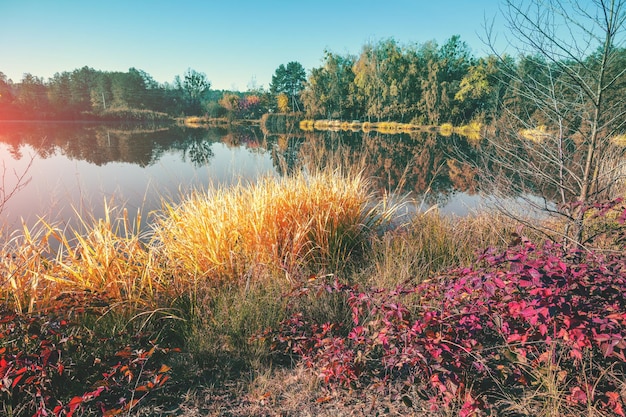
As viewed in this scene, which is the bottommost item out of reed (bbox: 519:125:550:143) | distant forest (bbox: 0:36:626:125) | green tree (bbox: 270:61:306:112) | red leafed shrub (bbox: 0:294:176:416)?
red leafed shrub (bbox: 0:294:176:416)

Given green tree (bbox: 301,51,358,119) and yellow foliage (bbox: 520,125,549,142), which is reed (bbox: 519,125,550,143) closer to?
yellow foliage (bbox: 520,125,549,142)

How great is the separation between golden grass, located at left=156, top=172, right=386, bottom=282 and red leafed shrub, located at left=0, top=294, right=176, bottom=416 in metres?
0.95

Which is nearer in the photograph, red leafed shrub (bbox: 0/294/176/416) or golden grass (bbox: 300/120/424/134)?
red leafed shrub (bbox: 0/294/176/416)

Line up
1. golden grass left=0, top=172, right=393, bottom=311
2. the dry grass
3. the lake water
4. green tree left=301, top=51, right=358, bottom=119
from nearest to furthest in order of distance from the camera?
golden grass left=0, top=172, right=393, bottom=311 → the dry grass → the lake water → green tree left=301, top=51, right=358, bottom=119

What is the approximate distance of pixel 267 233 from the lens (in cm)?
315

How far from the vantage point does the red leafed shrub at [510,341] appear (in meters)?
1.39

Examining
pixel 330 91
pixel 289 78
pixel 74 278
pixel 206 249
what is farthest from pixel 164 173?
pixel 289 78

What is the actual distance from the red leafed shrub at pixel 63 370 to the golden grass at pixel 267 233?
95 cm

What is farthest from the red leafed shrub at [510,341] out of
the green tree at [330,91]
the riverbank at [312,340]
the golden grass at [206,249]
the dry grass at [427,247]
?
the green tree at [330,91]

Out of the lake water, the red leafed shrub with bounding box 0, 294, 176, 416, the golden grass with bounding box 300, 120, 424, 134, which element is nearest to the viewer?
the red leafed shrub with bounding box 0, 294, 176, 416

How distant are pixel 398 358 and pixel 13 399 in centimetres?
192

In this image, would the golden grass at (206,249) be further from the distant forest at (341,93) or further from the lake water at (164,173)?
the distant forest at (341,93)

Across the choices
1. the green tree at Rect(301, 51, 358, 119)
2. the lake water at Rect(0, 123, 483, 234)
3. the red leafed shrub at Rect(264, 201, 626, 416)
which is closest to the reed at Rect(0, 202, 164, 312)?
the red leafed shrub at Rect(264, 201, 626, 416)

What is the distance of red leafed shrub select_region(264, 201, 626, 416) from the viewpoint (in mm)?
1386
